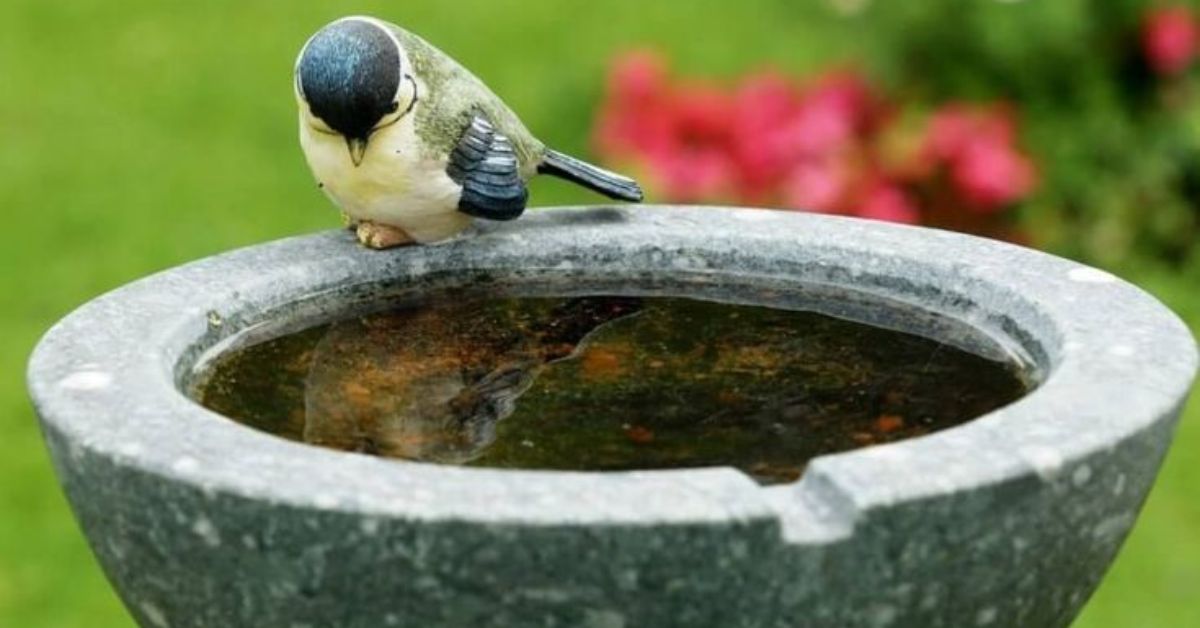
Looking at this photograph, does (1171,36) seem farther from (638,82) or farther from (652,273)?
(652,273)

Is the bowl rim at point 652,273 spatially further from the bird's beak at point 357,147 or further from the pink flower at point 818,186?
the pink flower at point 818,186

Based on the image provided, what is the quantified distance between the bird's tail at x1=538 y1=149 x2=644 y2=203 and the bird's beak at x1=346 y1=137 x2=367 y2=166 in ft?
1.13

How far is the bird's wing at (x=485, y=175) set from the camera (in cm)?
244

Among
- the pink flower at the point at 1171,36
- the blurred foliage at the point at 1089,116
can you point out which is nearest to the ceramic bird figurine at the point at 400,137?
the blurred foliage at the point at 1089,116

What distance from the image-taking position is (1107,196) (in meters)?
4.93

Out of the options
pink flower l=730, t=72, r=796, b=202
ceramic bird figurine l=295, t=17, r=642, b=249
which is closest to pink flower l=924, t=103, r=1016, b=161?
pink flower l=730, t=72, r=796, b=202

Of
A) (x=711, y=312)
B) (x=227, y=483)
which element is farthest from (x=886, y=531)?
(x=711, y=312)

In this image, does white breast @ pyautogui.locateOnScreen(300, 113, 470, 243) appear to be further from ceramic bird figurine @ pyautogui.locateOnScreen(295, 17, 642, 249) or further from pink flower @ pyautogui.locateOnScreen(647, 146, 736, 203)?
pink flower @ pyautogui.locateOnScreen(647, 146, 736, 203)

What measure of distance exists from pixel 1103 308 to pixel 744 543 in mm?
707

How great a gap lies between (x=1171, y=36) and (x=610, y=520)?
11.7 feet

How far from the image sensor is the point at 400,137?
7.75 ft

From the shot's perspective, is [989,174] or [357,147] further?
[989,174]

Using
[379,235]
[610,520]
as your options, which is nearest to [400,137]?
[379,235]

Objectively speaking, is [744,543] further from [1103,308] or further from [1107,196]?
[1107,196]
